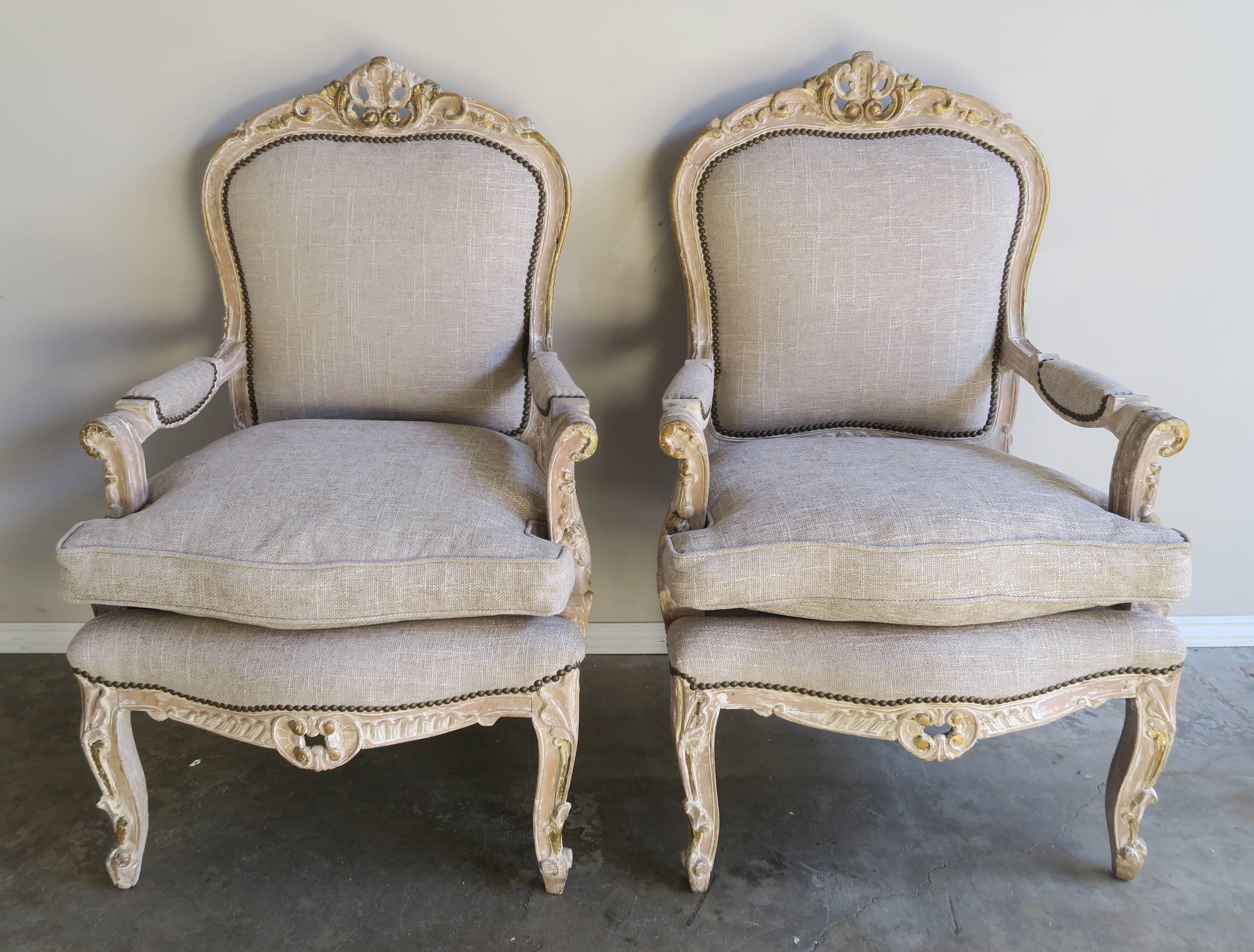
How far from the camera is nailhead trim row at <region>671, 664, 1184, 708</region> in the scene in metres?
1.19

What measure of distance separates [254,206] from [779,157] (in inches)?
36.9

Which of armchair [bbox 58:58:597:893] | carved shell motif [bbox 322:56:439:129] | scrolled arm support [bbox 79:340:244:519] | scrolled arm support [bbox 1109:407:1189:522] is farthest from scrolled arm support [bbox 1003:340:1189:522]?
scrolled arm support [bbox 79:340:244:519]

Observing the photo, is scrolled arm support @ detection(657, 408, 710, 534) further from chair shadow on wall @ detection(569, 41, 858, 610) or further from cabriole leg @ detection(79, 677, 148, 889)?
cabriole leg @ detection(79, 677, 148, 889)

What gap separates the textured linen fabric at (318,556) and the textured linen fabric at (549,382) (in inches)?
7.8

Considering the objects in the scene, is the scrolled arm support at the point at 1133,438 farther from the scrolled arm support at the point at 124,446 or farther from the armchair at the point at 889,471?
the scrolled arm support at the point at 124,446

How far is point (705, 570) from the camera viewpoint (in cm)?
119

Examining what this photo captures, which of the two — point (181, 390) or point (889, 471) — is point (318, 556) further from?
point (889, 471)

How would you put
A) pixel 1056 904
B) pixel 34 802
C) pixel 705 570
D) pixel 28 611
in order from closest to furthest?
pixel 705 570
pixel 1056 904
pixel 34 802
pixel 28 611

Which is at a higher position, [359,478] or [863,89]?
[863,89]

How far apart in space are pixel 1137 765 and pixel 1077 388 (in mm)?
574

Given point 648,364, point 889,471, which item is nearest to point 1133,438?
point 889,471

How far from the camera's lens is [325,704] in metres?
1.18

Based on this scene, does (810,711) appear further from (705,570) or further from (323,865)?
(323,865)

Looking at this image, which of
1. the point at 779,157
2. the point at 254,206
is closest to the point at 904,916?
the point at 779,157
